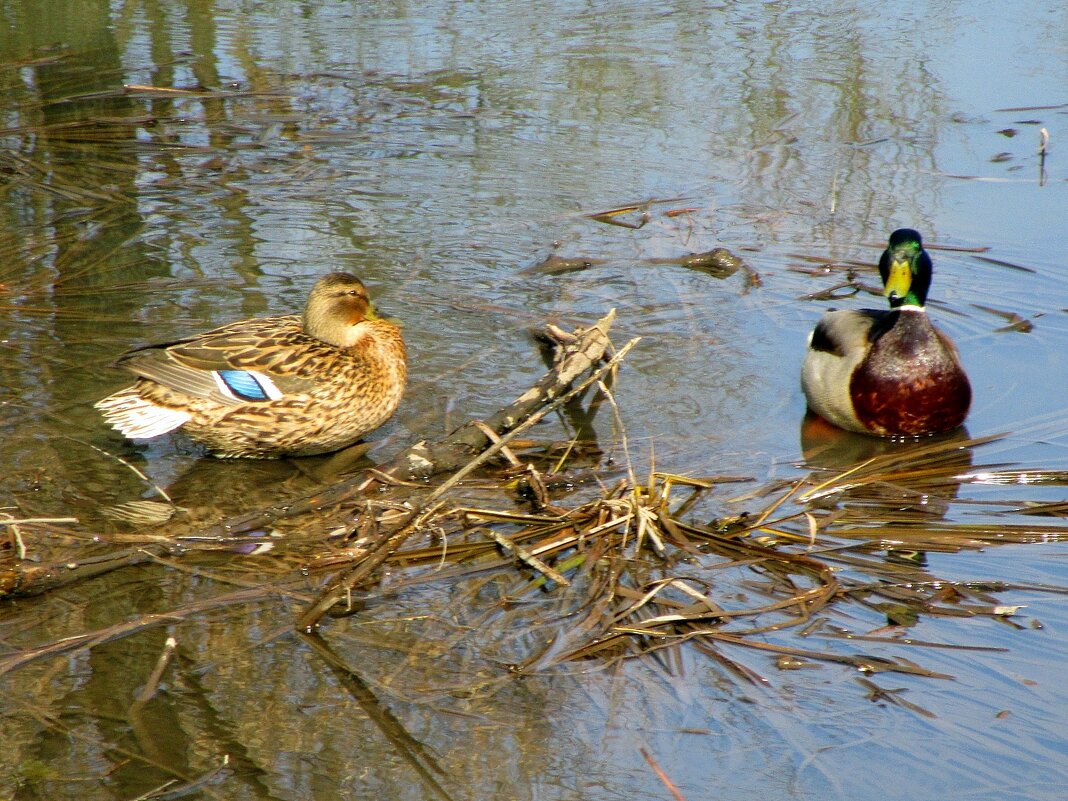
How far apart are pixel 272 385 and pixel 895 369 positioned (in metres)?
2.42

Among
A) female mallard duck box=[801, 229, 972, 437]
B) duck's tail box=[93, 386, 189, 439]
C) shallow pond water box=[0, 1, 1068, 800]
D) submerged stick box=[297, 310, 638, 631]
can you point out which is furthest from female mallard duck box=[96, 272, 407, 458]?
female mallard duck box=[801, 229, 972, 437]

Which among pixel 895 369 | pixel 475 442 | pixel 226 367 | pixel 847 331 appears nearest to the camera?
pixel 475 442

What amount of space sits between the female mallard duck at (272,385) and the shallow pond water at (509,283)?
0.16 m

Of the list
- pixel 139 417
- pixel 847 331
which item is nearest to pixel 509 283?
pixel 847 331

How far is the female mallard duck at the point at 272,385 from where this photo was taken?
4500 millimetres

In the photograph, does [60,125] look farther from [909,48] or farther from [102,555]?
[909,48]

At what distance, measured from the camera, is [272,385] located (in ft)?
15.0

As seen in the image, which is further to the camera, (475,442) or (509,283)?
(509,283)

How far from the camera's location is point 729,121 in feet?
27.3

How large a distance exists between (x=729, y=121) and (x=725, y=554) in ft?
16.8

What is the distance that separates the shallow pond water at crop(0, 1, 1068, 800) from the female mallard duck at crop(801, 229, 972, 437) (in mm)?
217

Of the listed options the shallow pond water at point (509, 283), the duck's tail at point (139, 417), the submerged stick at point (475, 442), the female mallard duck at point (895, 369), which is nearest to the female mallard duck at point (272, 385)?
→ the duck's tail at point (139, 417)

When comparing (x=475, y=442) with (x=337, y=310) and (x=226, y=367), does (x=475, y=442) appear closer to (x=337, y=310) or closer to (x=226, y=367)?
(x=337, y=310)

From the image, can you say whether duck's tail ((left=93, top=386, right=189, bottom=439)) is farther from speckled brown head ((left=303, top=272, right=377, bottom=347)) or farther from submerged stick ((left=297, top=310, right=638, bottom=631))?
submerged stick ((left=297, top=310, right=638, bottom=631))
